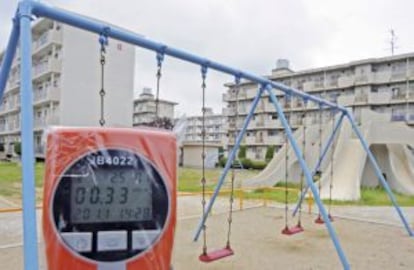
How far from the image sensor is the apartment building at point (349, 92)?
2417cm

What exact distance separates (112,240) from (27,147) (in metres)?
0.64

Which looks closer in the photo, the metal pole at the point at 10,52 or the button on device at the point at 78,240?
the button on device at the point at 78,240

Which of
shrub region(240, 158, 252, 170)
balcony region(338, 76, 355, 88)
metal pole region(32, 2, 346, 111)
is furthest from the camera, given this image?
balcony region(338, 76, 355, 88)

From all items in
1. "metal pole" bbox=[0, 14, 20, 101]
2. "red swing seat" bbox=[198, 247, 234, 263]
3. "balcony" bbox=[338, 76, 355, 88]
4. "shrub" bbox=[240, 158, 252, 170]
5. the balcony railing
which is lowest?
"shrub" bbox=[240, 158, 252, 170]

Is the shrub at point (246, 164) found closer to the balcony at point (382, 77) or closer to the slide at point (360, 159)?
the balcony at point (382, 77)

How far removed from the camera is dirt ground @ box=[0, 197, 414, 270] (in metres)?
4.04

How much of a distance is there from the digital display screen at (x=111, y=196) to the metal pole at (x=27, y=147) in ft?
0.80

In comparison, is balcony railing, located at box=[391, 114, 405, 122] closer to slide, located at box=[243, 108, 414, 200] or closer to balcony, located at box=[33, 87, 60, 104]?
slide, located at box=[243, 108, 414, 200]

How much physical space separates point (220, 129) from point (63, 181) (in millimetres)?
55780

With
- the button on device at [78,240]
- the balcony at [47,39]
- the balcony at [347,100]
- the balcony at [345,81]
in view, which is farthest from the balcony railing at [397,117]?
the button on device at [78,240]

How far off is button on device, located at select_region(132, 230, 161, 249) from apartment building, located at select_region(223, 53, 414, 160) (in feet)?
65.6

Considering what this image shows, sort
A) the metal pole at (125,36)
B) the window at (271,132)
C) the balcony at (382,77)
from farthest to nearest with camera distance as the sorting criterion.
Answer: the window at (271,132) → the balcony at (382,77) → the metal pole at (125,36)

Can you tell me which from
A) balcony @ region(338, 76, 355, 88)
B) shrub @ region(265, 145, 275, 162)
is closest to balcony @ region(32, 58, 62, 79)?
shrub @ region(265, 145, 275, 162)

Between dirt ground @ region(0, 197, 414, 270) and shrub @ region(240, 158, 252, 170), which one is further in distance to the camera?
shrub @ region(240, 158, 252, 170)
